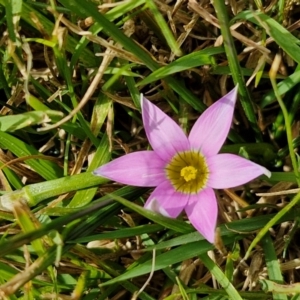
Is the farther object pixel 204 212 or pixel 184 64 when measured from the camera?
pixel 184 64

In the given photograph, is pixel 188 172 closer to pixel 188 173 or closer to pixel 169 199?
pixel 188 173

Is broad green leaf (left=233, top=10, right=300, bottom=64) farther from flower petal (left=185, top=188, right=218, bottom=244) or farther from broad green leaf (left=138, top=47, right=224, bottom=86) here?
flower petal (left=185, top=188, right=218, bottom=244)

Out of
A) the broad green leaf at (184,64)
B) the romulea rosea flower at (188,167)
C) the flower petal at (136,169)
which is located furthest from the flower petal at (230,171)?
the broad green leaf at (184,64)

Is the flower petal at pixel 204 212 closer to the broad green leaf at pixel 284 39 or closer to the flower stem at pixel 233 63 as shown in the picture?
the flower stem at pixel 233 63

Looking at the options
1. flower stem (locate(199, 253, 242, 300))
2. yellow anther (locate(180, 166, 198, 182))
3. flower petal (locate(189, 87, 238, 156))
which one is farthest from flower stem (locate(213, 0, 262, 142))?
flower stem (locate(199, 253, 242, 300))

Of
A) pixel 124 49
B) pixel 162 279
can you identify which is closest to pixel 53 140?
pixel 124 49

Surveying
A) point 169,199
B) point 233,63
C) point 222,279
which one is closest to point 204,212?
point 169,199

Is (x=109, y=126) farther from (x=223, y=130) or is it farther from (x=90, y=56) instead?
(x=223, y=130)
